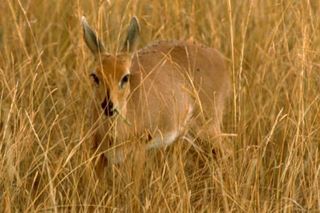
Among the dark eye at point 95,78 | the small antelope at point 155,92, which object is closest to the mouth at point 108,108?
the small antelope at point 155,92

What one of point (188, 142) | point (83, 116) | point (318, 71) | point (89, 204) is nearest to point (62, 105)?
point (83, 116)

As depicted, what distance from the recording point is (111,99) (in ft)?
15.9

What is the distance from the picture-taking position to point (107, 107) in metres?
4.79

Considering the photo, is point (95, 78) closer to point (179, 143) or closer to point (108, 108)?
point (108, 108)

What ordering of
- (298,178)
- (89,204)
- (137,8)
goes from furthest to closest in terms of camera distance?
(137,8) → (298,178) → (89,204)

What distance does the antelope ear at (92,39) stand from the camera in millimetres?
5078

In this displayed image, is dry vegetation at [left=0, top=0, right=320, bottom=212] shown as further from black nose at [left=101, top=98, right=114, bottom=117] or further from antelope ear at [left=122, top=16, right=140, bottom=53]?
antelope ear at [left=122, top=16, right=140, bottom=53]

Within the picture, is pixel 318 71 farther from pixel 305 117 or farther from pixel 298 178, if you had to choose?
pixel 298 178

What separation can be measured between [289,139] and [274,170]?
20 centimetres

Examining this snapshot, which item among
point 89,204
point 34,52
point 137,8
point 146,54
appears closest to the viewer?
point 89,204

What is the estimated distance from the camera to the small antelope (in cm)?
493

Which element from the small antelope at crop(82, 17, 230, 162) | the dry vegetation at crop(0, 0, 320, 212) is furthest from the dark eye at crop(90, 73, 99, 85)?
the dry vegetation at crop(0, 0, 320, 212)

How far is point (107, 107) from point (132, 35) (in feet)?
1.89

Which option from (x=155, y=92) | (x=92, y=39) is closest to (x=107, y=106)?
(x=92, y=39)
